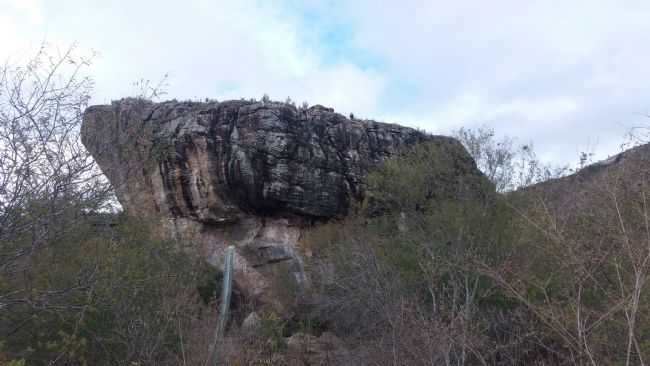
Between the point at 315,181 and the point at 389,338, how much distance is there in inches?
474

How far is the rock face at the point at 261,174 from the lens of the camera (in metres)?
21.0

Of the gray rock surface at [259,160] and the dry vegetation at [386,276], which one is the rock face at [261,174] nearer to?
the gray rock surface at [259,160]

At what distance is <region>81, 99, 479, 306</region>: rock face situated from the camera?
21031 mm

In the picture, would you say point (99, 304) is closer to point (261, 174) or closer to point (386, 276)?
point (386, 276)

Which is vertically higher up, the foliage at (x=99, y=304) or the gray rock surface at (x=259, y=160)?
the gray rock surface at (x=259, y=160)

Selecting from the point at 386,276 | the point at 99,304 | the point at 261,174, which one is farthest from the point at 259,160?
the point at 99,304

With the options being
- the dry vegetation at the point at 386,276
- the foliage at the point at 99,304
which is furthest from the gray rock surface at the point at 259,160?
the foliage at the point at 99,304

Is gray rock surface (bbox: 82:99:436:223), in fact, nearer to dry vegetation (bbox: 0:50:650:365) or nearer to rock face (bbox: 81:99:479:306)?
rock face (bbox: 81:99:479:306)

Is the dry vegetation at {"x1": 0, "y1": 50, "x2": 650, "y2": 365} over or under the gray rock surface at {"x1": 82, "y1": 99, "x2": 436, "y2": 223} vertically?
under

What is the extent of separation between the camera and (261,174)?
21109 mm

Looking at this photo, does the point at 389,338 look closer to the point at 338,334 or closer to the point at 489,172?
the point at 338,334

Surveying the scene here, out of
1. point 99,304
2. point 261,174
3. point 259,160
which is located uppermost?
point 259,160

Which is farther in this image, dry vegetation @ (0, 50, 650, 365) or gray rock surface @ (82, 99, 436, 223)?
gray rock surface @ (82, 99, 436, 223)

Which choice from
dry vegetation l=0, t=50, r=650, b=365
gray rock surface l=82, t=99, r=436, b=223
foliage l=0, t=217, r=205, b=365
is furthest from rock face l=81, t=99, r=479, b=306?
foliage l=0, t=217, r=205, b=365
